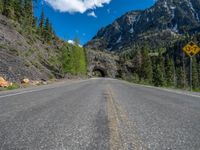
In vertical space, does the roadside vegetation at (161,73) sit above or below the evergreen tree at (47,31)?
below

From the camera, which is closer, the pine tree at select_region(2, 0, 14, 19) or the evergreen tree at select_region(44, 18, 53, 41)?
the pine tree at select_region(2, 0, 14, 19)

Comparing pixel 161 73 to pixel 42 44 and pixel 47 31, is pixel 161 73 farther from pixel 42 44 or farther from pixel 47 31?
pixel 47 31

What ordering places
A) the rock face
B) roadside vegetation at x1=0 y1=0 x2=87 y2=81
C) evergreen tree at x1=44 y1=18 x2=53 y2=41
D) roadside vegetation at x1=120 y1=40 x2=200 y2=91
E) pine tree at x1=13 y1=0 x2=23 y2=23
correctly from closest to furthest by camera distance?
roadside vegetation at x1=0 y1=0 x2=87 y2=81 → roadside vegetation at x1=120 y1=40 x2=200 y2=91 → pine tree at x1=13 y1=0 x2=23 y2=23 → evergreen tree at x1=44 y1=18 x2=53 y2=41 → the rock face

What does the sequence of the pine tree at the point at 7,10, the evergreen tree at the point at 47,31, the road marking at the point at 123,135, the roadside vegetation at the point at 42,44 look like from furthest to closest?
the evergreen tree at the point at 47,31 < the pine tree at the point at 7,10 < the roadside vegetation at the point at 42,44 < the road marking at the point at 123,135

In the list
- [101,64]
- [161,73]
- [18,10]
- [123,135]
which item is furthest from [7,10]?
[101,64]

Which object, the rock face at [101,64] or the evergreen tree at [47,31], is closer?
the evergreen tree at [47,31]

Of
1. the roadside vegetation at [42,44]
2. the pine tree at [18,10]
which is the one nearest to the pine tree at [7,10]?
the roadside vegetation at [42,44]

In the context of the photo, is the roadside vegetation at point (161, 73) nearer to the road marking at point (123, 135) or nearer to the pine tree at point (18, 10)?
the road marking at point (123, 135)

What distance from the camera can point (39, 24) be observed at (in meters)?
91.4

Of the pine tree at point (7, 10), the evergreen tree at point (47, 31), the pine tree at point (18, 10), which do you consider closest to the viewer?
the pine tree at point (7, 10)

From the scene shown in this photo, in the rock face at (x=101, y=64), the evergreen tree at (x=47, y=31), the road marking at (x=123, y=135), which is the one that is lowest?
the road marking at (x=123, y=135)

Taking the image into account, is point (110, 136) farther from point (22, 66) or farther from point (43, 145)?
point (22, 66)

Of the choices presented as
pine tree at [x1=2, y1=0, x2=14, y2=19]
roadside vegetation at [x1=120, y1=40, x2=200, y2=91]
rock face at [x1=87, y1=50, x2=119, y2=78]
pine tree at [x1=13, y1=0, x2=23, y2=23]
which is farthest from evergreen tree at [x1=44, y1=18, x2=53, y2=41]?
rock face at [x1=87, y1=50, x2=119, y2=78]

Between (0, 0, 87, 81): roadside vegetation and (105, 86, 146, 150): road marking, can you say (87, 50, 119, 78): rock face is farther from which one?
(105, 86, 146, 150): road marking
